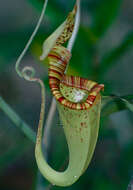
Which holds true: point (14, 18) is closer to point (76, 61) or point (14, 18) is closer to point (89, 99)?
point (76, 61)

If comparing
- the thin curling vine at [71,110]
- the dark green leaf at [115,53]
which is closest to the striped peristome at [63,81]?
the thin curling vine at [71,110]

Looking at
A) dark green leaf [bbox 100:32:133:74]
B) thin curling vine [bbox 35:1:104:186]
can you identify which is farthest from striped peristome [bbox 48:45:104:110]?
dark green leaf [bbox 100:32:133:74]

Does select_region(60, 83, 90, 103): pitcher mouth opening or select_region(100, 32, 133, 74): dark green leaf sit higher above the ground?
select_region(60, 83, 90, 103): pitcher mouth opening

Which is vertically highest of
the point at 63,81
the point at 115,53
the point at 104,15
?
the point at 63,81

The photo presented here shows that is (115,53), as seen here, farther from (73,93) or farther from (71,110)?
(71,110)

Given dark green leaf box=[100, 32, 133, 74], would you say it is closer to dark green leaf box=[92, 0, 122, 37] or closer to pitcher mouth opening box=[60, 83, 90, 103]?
dark green leaf box=[92, 0, 122, 37]

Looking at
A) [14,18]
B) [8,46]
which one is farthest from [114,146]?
[14,18]

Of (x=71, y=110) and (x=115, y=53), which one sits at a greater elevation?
(x=71, y=110)

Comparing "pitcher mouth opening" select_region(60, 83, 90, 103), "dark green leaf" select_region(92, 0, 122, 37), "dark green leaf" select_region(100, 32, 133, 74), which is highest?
"pitcher mouth opening" select_region(60, 83, 90, 103)

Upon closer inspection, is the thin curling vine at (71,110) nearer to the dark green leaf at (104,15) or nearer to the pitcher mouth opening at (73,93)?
the pitcher mouth opening at (73,93)

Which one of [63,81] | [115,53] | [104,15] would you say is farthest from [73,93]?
[104,15]
